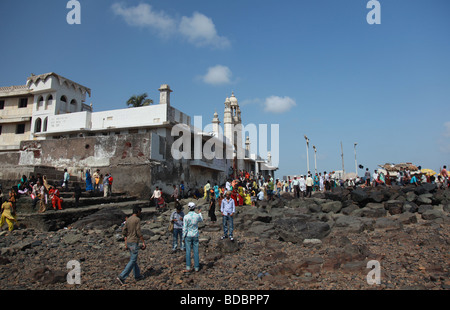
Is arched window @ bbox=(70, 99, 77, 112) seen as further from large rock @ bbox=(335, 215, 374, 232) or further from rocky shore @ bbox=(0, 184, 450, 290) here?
large rock @ bbox=(335, 215, 374, 232)

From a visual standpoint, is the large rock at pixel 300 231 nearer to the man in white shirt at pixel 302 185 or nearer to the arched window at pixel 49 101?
the man in white shirt at pixel 302 185

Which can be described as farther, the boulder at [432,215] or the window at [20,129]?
the window at [20,129]

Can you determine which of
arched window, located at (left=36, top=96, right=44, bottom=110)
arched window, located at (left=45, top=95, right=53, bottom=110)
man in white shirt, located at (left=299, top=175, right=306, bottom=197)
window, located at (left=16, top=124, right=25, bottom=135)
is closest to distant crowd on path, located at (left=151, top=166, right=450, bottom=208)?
man in white shirt, located at (left=299, top=175, right=306, bottom=197)

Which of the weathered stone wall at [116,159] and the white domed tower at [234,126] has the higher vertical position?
the white domed tower at [234,126]

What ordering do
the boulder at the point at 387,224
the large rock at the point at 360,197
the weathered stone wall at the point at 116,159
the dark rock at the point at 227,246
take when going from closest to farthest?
the dark rock at the point at 227,246
the boulder at the point at 387,224
the large rock at the point at 360,197
the weathered stone wall at the point at 116,159

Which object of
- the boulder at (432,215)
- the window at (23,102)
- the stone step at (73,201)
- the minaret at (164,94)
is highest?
the window at (23,102)

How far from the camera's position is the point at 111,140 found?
20.0m

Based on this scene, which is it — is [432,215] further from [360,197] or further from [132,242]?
[132,242]

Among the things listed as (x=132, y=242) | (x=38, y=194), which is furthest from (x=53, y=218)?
(x=132, y=242)

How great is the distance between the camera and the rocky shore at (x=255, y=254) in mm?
6712

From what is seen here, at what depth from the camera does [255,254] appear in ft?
29.7

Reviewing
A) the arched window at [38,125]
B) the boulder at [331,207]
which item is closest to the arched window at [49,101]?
the arched window at [38,125]

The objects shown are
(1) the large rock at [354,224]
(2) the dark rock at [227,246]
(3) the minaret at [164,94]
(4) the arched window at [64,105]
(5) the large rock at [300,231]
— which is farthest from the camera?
(4) the arched window at [64,105]
